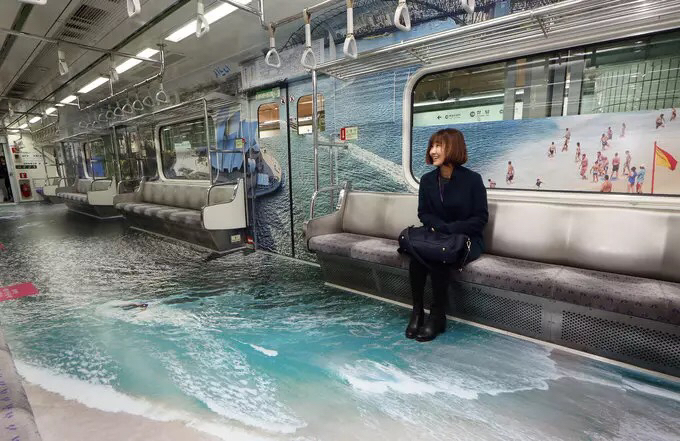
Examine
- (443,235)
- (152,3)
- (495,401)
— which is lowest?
(495,401)

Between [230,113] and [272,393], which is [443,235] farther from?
[230,113]

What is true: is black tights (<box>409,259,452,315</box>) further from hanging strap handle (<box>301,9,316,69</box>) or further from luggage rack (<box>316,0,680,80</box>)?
hanging strap handle (<box>301,9,316,69</box>)

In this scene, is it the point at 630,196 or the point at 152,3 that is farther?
the point at 152,3

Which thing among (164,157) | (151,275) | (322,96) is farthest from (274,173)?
(164,157)

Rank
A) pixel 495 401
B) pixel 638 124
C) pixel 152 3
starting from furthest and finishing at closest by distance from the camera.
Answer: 1. pixel 152 3
2. pixel 638 124
3. pixel 495 401

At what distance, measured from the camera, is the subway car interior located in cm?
181

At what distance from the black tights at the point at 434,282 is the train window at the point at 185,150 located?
4.73 meters

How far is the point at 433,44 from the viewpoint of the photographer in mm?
2791

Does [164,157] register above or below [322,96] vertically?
below

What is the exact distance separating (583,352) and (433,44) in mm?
2493

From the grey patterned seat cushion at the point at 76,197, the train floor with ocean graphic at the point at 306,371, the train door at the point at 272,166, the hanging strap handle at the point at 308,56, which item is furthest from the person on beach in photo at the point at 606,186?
the grey patterned seat cushion at the point at 76,197

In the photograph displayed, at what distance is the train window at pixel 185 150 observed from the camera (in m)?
6.55

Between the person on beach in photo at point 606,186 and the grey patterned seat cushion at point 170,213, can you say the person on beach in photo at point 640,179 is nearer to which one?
the person on beach in photo at point 606,186

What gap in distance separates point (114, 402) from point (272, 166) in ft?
11.9
